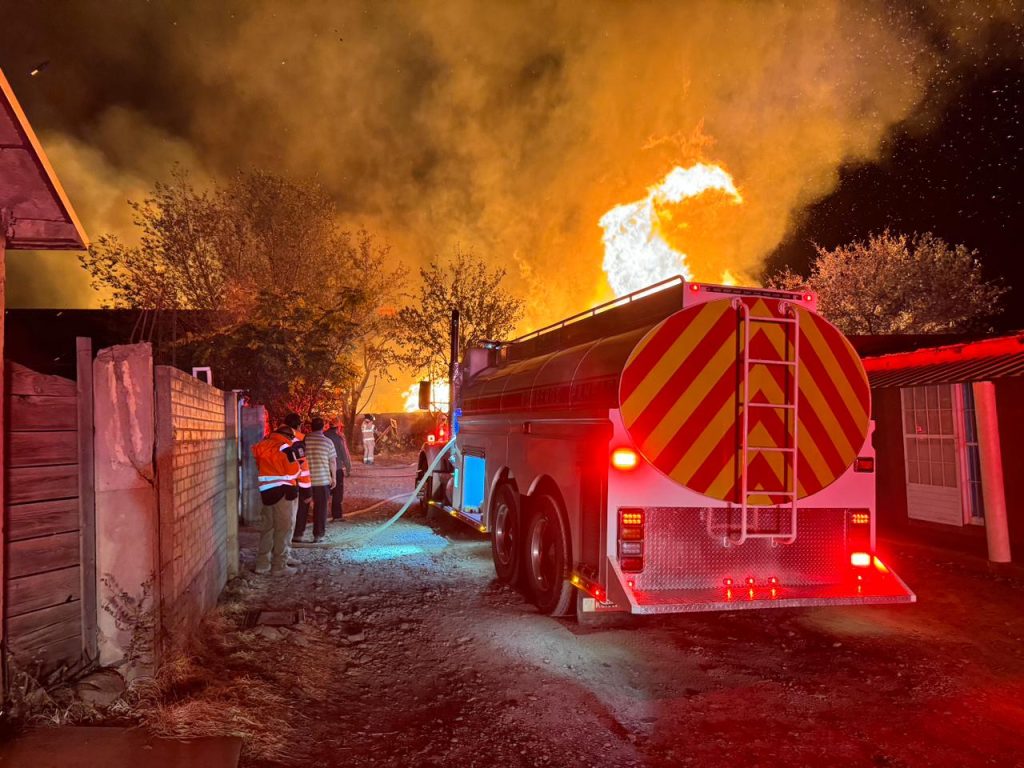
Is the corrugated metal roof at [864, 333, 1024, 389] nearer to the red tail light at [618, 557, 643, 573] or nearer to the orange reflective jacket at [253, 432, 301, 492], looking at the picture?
the red tail light at [618, 557, 643, 573]

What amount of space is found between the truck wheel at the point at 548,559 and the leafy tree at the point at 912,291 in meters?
22.8

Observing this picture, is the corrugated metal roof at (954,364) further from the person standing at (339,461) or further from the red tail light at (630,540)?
the person standing at (339,461)

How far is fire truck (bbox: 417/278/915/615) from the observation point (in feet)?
16.4

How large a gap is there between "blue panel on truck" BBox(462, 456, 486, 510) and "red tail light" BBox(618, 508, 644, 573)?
405cm

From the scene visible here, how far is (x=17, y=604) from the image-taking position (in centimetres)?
361

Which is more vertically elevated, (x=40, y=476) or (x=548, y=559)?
(x=40, y=476)

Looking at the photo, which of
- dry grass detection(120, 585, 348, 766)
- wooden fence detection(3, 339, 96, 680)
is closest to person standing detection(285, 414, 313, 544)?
dry grass detection(120, 585, 348, 766)

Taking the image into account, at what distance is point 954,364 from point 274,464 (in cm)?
946

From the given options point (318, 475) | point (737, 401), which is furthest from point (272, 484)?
point (737, 401)

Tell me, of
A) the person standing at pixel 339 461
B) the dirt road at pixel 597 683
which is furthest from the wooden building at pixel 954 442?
the person standing at pixel 339 461

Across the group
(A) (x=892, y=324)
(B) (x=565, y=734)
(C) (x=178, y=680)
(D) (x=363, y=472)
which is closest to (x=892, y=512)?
(B) (x=565, y=734)

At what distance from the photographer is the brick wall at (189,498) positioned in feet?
14.2

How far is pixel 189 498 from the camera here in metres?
5.14

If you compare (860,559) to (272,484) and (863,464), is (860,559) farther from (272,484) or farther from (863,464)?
(272,484)
